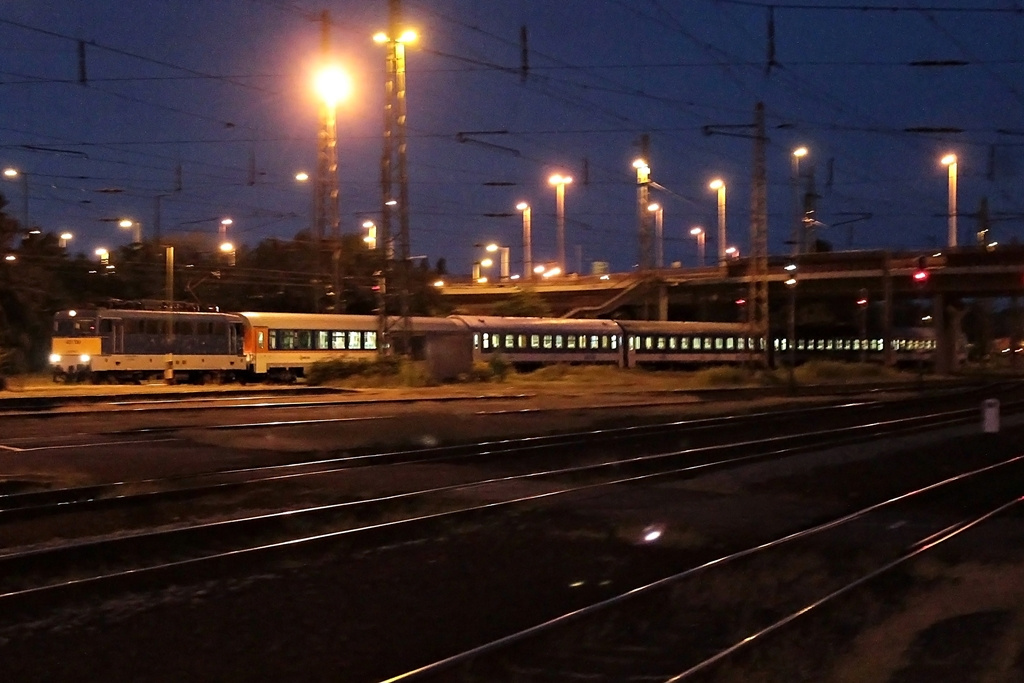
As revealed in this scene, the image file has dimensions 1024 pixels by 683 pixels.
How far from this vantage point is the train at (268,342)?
42156 millimetres

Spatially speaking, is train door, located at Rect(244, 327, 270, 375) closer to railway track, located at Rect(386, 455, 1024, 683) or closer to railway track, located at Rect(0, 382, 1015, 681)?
railway track, located at Rect(0, 382, 1015, 681)

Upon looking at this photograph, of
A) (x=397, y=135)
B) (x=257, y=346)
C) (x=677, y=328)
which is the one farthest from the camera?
(x=677, y=328)

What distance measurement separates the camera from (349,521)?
1307cm

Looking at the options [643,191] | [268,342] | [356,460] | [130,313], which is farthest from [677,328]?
[356,460]

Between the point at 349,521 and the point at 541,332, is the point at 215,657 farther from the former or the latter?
the point at 541,332

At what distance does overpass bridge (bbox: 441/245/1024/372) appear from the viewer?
68750 millimetres

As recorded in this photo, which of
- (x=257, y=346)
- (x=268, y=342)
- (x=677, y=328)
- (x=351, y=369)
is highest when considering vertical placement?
(x=677, y=328)

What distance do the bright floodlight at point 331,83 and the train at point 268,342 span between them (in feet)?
26.8

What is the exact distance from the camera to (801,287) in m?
78.4

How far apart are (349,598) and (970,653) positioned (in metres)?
4.77

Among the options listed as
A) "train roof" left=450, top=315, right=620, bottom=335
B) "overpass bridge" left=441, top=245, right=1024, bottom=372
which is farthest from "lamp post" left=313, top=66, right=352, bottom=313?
"overpass bridge" left=441, top=245, right=1024, bottom=372

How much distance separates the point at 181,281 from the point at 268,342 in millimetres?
27441

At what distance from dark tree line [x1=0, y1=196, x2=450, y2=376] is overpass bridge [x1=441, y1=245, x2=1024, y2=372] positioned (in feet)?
31.6

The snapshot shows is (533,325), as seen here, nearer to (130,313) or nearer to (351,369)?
(351,369)
